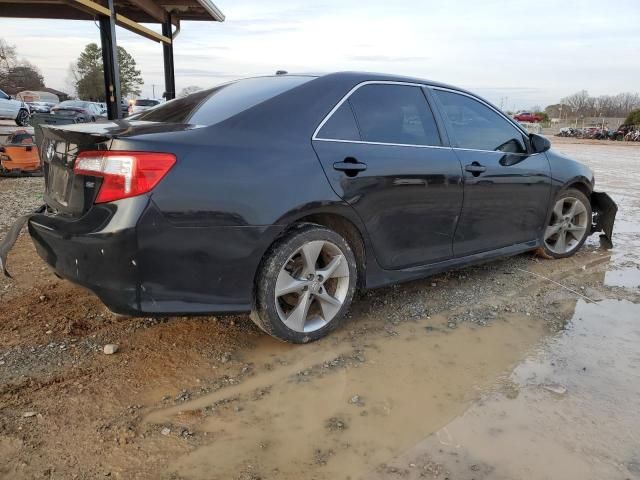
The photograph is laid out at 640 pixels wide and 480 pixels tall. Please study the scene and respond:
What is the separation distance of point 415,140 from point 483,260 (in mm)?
1211

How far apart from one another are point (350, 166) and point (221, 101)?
34.4 inches

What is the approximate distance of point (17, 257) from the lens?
15.0ft

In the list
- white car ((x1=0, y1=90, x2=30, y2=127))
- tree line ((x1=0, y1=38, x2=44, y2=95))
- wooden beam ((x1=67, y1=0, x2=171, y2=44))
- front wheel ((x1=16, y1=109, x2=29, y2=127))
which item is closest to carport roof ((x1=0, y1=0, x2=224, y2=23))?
wooden beam ((x1=67, y1=0, x2=171, y2=44))

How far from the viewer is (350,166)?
3113mm

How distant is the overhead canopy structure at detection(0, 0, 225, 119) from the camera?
8945 mm

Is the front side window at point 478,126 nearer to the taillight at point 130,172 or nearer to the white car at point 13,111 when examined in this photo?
the taillight at point 130,172

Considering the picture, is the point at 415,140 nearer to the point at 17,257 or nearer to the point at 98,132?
the point at 98,132

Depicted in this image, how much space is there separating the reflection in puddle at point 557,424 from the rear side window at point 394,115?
1.60m

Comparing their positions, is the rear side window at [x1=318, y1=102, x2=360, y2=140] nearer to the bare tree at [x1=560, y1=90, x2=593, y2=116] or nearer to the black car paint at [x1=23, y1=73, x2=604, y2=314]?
the black car paint at [x1=23, y1=73, x2=604, y2=314]

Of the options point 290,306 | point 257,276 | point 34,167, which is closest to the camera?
point 257,276

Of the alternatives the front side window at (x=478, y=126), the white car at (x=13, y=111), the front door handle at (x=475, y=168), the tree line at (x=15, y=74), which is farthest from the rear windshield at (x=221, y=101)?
the tree line at (x=15, y=74)

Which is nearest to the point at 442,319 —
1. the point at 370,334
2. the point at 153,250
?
the point at 370,334

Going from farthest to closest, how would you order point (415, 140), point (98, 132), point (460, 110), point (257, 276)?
1. point (460, 110)
2. point (415, 140)
3. point (257, 276)
4. point (98, 132)


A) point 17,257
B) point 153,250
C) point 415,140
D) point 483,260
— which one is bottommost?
point 17,257
